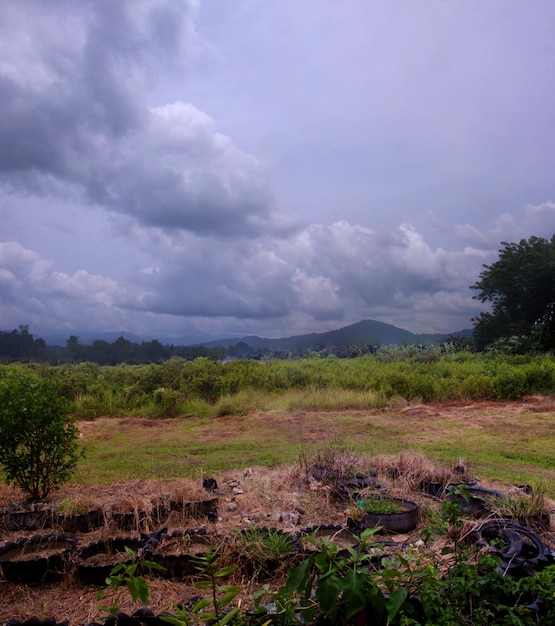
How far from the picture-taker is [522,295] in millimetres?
22312

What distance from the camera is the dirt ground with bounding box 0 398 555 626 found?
3.23 m

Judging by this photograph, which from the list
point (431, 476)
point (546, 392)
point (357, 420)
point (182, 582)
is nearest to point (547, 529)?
point (431, 476)

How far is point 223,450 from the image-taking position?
26.8 feet

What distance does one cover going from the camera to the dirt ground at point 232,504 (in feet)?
10.6

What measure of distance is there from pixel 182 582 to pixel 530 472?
16.1 feet

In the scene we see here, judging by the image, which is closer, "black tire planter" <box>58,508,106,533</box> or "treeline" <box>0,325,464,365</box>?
"black tire planter" <box>58,508,106,533</box>

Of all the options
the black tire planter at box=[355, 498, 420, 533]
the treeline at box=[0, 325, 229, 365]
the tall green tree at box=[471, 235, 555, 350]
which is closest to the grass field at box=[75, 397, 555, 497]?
the black tire planter at box=[355, 498, 420, 533]

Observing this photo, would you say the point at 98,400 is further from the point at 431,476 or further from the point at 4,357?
the point at 4,357

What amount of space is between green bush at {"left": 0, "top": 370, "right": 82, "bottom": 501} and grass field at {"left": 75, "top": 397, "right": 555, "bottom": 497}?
1026 millimetres

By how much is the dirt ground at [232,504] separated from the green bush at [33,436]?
0.88ft

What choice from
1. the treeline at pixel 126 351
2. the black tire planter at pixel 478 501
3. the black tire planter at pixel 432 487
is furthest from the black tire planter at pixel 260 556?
the treeline at pixel 126 351

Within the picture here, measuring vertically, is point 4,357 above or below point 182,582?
above

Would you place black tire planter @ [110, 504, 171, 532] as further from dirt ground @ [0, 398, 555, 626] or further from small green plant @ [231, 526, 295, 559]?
small green plant @ [231, 526, 295, 559]

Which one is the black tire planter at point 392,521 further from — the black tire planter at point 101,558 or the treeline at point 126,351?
the treeline at point 126,351
